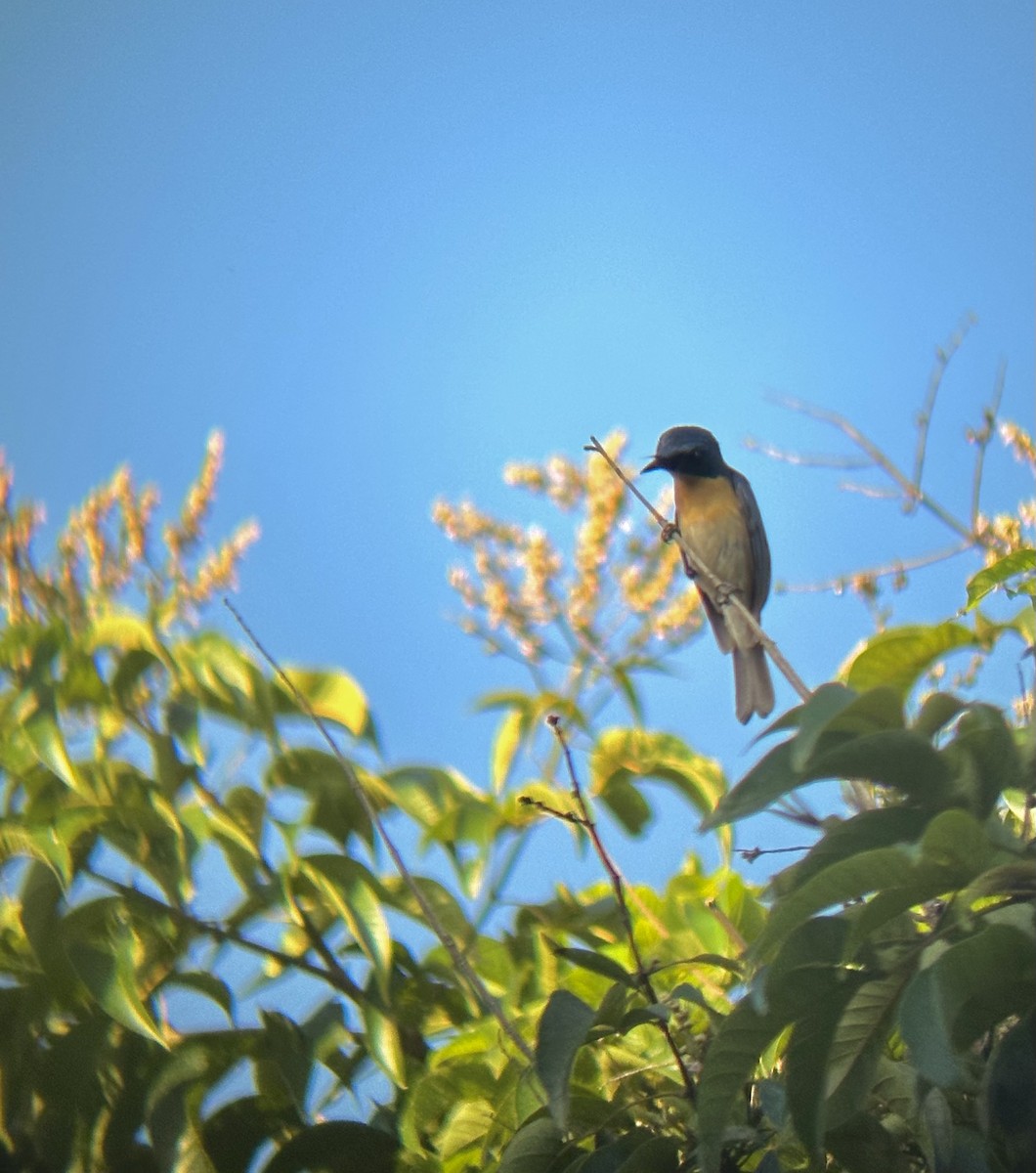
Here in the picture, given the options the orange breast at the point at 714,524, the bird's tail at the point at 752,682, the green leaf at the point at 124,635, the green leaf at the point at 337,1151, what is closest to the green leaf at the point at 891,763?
the green leaf at the point at 337,1151

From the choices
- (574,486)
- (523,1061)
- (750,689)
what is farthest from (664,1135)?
(750,689)

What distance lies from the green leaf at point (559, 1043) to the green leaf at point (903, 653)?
0.31 m

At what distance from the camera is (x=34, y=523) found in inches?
61.6

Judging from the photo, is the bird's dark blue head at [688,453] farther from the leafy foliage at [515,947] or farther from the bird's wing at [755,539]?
the leafy foliage at [515,947]

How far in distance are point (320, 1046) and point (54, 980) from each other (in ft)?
0.79

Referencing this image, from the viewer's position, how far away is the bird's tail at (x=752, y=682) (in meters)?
3.58

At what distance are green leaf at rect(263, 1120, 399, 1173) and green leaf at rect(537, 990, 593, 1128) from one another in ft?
0.95

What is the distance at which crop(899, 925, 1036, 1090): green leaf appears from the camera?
2.18ft

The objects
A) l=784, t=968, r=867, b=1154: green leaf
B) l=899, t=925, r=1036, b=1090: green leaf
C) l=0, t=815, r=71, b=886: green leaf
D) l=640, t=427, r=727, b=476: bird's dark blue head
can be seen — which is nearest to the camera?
l=899, t=925, r=1036, b=1090: green leaf

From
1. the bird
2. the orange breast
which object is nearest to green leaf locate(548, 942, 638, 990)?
the bird

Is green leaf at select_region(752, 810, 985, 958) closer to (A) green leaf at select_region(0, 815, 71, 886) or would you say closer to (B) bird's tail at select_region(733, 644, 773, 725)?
(A) green leaf at select_region(0, 815, 71, 886)

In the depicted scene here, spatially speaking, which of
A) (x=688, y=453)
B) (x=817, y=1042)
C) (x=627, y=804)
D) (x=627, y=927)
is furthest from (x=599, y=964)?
(x=688, y=453)

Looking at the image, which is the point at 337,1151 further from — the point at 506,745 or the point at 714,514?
the point at 714,514

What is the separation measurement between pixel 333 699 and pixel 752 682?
2.65m
